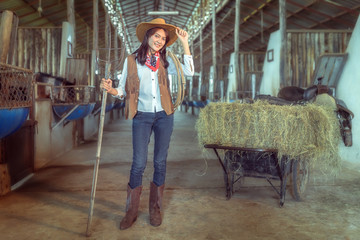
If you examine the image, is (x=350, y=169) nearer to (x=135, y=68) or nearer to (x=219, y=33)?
(x=135, y=68)

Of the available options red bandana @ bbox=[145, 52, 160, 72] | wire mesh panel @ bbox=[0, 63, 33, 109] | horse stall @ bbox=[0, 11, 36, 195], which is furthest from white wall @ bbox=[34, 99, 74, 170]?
red bandana @ bbox=[145, 52, 160, 72]

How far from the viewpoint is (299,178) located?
3752 millimetres

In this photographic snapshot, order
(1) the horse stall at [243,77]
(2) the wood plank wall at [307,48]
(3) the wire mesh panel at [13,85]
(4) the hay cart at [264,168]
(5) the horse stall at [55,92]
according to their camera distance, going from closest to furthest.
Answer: (3) the wire mesh panel at [13,85] → (4) the hay cart at [264,168] → (5) the horse stall at [55,92] → (2) the wood plank wall at [307,48] → (1) the horse stall at [243,77]

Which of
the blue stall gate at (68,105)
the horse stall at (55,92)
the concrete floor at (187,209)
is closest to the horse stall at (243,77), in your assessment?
the horse stall at (55,92)

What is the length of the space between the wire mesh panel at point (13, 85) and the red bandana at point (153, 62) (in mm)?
1223

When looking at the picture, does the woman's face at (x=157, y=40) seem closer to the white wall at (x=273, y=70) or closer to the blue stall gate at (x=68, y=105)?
the blue stall gate at (x=68, y=105)

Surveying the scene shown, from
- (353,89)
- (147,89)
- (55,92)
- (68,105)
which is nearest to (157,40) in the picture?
(147,89)

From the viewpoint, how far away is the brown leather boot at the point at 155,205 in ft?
9.85

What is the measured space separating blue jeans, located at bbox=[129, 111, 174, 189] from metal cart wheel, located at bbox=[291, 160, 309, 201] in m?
1.43

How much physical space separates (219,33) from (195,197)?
2238cm

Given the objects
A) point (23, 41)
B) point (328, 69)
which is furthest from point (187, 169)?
point (23, 41)

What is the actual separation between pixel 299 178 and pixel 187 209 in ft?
4.20

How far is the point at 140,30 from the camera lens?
3.18 metres

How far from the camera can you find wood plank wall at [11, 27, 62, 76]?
34.1 ft
